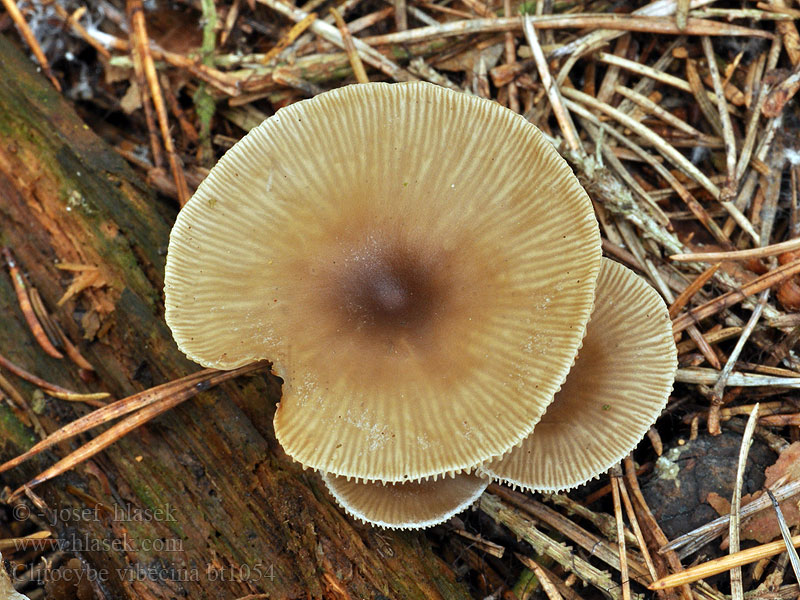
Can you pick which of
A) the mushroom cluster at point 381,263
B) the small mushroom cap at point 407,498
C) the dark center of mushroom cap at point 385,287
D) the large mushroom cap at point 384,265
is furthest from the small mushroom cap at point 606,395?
the dark center of mushroom cap at point 385,287

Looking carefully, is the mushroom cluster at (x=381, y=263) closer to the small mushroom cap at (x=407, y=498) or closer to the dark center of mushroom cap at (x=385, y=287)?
the dark center of mushroom cap at (x=385, y=287)

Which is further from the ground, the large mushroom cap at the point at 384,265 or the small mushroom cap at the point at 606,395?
the large mushroom cap at the point at 384,265

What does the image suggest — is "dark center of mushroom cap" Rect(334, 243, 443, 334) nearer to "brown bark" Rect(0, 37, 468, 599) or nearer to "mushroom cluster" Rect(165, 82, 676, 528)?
"mushroom cluster" Rect(165, 82, 676, 528)

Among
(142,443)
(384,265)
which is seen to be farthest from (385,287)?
(142,443)

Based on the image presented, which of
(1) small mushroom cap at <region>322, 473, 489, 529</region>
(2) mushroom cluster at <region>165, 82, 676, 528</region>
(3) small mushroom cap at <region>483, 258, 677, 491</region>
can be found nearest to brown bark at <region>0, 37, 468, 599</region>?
(1) small mushroom cap at <region>322, 473, 489, 529</region>

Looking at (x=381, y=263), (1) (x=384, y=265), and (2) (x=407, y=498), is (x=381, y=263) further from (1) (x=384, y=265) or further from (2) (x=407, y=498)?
(2) (x=407, y=498)
